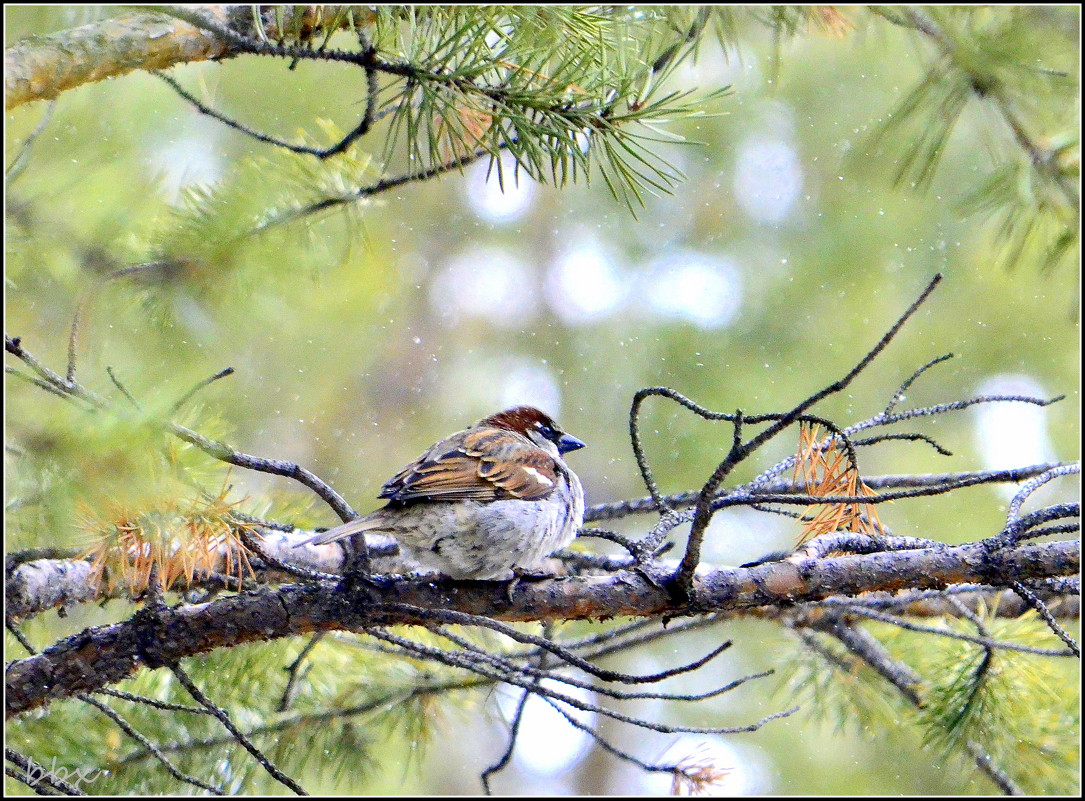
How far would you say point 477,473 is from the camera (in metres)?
2.61

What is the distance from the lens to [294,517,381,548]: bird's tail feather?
1.97 metres

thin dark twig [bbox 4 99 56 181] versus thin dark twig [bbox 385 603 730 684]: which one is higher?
thin dark twig [bbox 4 99 56 181]

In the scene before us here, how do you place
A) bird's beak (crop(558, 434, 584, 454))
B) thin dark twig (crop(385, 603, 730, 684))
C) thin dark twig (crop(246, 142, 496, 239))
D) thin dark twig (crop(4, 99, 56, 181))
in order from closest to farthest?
thin dark twig (crop(385, 603, 730, 684)), thin dark twig (crop(4, 99, 56, 181)), thin dark twig (crop(246, 142, 496, 239)), bird's beak (crop(558, 434, 584, 454))

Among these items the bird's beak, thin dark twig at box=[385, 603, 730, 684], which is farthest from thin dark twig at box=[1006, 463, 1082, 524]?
the bird's beak

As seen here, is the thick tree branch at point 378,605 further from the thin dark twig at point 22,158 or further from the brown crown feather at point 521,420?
the brown crown feather at point 521,420

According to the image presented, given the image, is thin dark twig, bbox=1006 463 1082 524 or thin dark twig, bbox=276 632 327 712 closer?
thin dark twig, bbox=1006 463 1082 524

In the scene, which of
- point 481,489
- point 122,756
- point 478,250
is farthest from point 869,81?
point 122,756

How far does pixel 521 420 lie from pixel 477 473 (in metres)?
0.77

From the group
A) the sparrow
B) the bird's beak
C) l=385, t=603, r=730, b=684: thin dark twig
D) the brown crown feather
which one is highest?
the brown crown feather

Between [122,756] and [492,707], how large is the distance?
41.9 inches

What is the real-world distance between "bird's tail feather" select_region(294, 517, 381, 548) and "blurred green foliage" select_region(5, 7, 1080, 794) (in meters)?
0.38

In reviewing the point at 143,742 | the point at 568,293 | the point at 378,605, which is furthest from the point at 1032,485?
the point at 568,293

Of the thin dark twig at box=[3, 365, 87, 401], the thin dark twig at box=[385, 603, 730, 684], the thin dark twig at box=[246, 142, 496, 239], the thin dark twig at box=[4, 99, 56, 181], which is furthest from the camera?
the thin dark twig at box=[246, 142, 496, 239]

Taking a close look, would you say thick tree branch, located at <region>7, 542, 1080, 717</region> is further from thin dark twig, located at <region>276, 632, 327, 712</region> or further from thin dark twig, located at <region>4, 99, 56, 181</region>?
thin dark twig, located at <region>4, 99, 56, 181</region>
